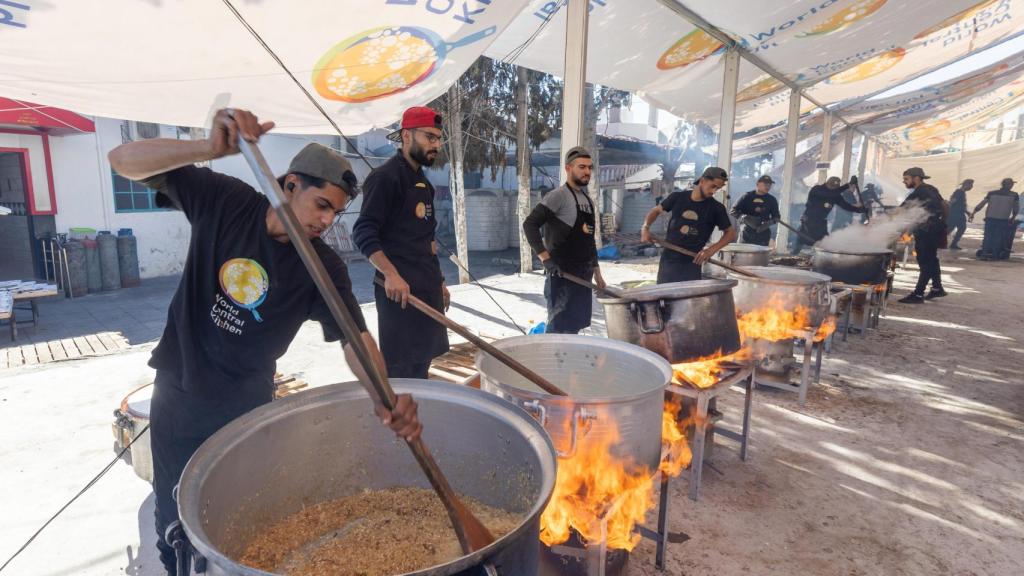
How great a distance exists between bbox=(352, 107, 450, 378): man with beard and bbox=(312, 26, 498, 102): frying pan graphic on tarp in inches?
48.9

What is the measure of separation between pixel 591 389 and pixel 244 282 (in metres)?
1.70

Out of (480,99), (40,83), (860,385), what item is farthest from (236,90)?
(480,99)

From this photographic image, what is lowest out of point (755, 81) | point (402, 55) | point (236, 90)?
point (236, 90)

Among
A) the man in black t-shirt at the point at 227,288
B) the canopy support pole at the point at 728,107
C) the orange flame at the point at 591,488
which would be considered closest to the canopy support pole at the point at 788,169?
the canopy support pole at the point at 728,107

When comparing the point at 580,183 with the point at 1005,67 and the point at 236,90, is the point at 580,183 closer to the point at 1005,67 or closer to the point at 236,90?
the point at 236,90

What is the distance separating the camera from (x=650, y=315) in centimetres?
304

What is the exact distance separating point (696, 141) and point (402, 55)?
19.3m

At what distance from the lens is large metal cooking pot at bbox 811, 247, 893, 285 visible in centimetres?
645

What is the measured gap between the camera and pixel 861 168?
23.1 metres

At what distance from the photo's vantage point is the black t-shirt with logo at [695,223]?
5.12m

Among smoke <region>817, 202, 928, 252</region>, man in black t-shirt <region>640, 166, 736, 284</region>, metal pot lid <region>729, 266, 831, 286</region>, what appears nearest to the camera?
metal pot lid <region>729, 266, 831, 286</region>

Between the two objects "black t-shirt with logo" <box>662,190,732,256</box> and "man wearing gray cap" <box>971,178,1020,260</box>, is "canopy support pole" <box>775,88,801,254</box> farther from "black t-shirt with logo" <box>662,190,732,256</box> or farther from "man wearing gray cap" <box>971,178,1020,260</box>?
"black t-shirt with logo" <box>662,190,732,256</box>

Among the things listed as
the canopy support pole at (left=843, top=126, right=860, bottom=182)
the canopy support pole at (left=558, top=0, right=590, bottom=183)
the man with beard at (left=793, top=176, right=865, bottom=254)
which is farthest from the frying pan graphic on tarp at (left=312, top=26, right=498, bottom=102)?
the canopy support pole at (left=843, top=126, right=860, bottom=182)

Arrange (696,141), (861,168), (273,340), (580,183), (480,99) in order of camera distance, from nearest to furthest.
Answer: (273,340) < (580,183) < (480,99) < (696,141) < (861,168)
